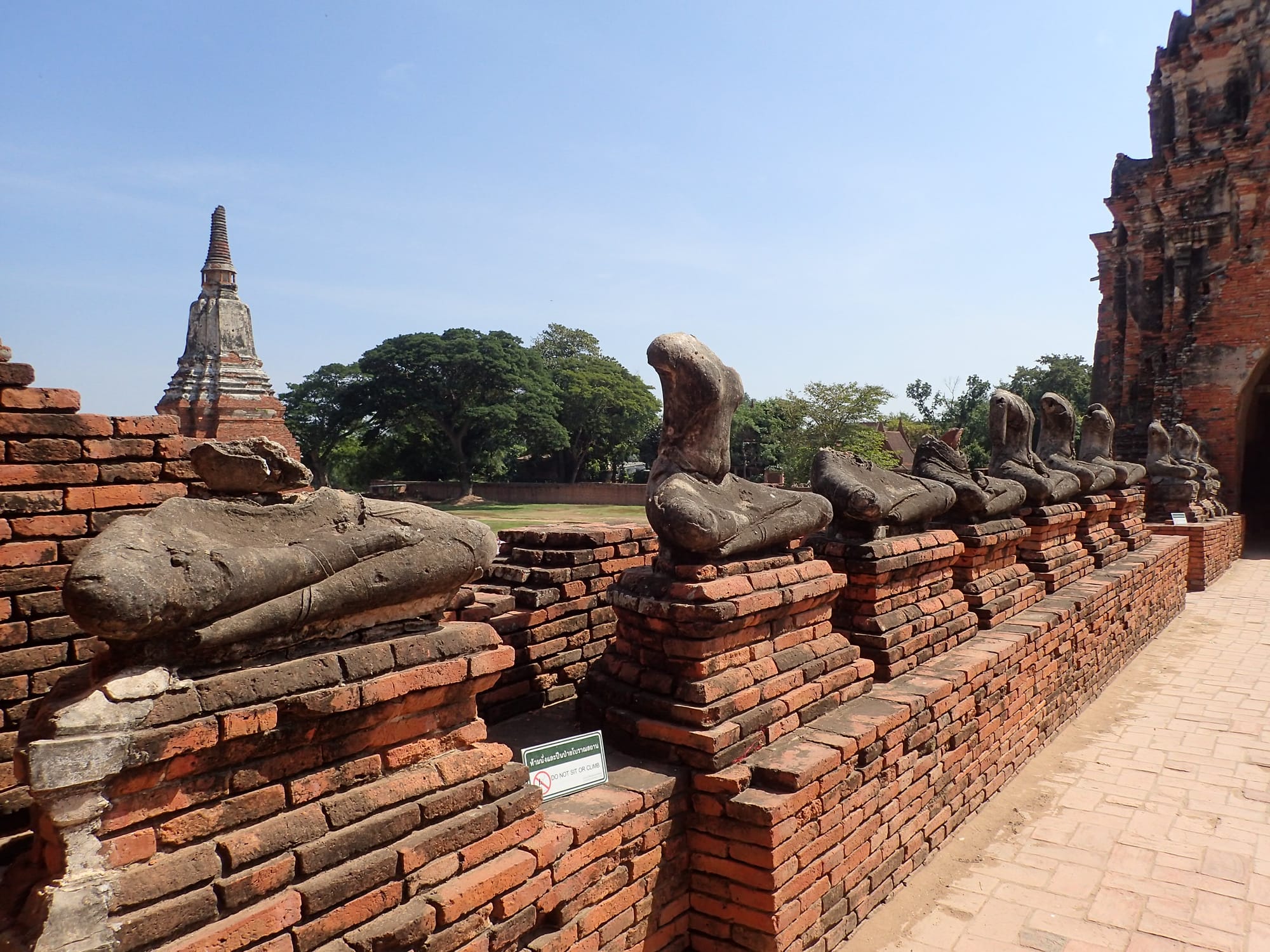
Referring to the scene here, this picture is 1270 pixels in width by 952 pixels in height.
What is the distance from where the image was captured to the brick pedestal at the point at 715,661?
2799 millimetres

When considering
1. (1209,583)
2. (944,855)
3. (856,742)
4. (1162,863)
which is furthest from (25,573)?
(1209,583)

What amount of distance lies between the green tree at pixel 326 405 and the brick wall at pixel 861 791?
86.5 feet

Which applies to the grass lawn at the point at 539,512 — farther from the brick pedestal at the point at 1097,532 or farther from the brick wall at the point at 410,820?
the brick wall at the point at 410,820

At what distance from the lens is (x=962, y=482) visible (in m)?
4.75

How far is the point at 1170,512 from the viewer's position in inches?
447

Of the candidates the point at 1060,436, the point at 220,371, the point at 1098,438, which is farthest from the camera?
the point at 220,371

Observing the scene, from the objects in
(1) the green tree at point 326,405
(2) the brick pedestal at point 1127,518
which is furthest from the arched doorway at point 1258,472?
(1) the green tree at point 326,405

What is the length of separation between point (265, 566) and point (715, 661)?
1.51m

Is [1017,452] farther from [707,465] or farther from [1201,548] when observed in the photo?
[1201,548]

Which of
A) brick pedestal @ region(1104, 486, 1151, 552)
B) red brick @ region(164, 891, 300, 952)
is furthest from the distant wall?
red brick @ region(164, 891, 300, 952)

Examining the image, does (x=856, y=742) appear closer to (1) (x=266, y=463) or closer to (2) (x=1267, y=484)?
(1) (x=266, y=463)

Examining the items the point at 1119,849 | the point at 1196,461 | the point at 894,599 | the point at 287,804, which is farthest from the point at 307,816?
the point at 1196,461

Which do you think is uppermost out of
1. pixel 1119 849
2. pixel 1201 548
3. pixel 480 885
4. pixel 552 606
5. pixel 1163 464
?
pixel 1163 464

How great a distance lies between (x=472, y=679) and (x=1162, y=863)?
10.3 ft
